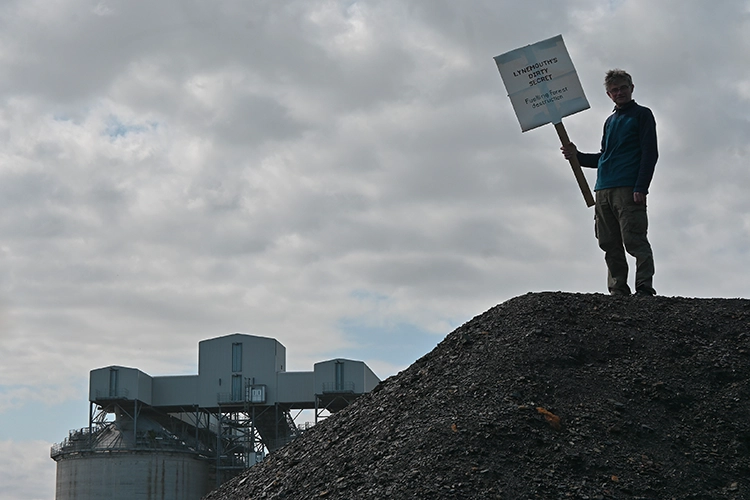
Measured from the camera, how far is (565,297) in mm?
8305

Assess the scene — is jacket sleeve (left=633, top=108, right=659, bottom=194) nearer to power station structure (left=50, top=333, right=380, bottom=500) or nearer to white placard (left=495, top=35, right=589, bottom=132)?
white placard (left=495, top=35, right=589, bottom=132)

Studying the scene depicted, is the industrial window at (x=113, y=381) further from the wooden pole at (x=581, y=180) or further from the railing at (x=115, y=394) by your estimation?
the wooden pole at (x=581, y=180)

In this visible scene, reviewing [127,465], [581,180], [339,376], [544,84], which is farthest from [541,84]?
[127,465]

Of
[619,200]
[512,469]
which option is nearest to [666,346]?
[619,200]

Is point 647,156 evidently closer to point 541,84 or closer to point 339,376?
point 541,84

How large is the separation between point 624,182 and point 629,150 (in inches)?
12.3

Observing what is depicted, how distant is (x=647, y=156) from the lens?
8336 mm

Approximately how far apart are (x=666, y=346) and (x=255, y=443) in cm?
4104

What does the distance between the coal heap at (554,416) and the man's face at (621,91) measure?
6.02ft

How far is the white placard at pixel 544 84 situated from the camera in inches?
346

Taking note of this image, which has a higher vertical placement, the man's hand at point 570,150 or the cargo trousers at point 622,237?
the man's hand at point 570,150

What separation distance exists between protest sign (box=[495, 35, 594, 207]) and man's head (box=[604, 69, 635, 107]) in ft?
0.91

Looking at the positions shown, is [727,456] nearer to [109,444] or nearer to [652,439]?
[652,439]

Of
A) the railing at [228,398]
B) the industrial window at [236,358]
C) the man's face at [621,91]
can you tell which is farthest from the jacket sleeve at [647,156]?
the industrial window at [236,358]
